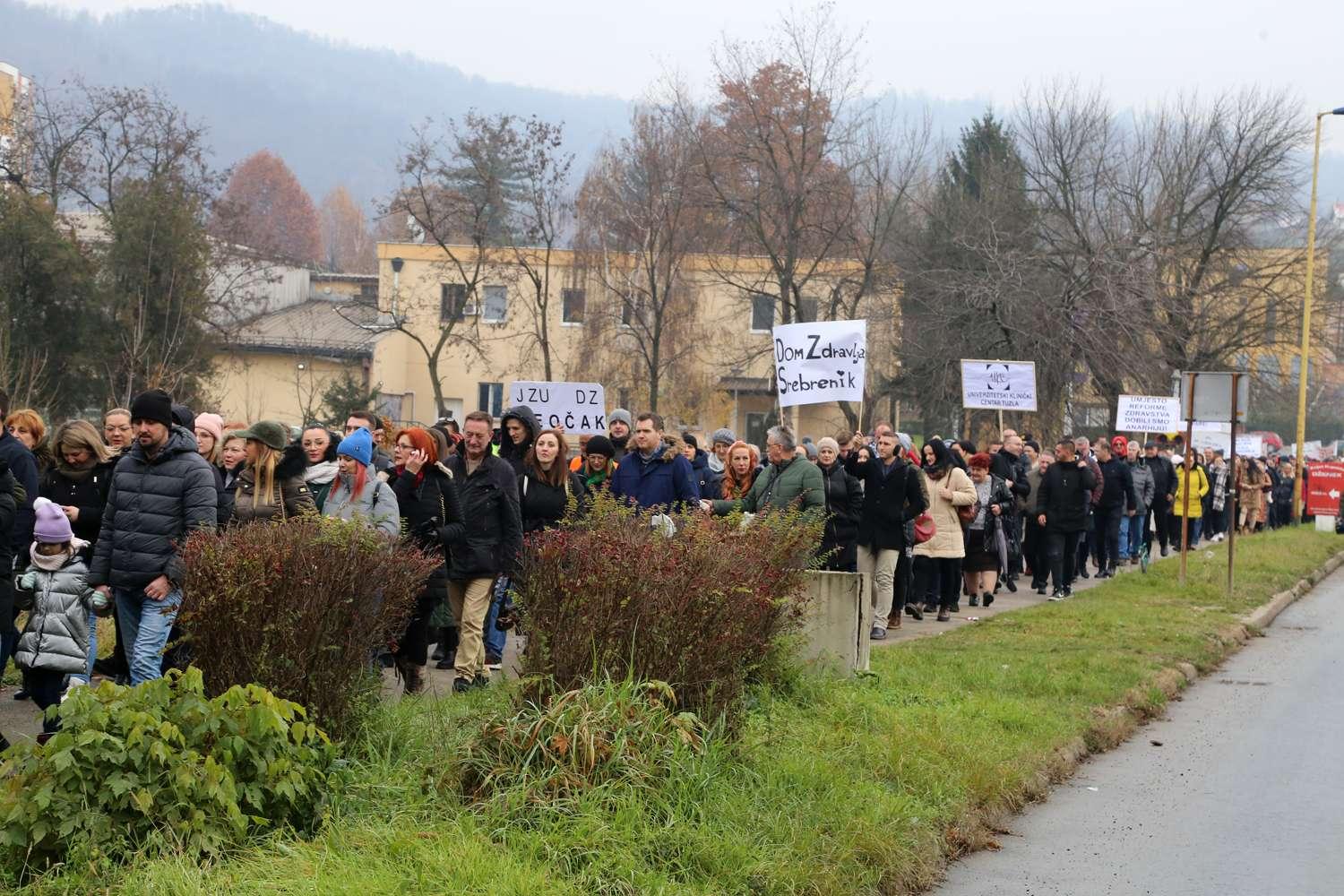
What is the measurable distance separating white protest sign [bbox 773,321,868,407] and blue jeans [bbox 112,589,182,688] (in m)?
10.4

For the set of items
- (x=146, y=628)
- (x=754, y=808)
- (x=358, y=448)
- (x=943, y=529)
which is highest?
(x=358, y=448)

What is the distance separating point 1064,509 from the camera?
1966 centimetres

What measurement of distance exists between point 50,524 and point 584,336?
42.7 metres

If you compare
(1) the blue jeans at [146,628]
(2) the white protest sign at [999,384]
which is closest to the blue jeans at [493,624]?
(1) the blue jeans at [146,628]

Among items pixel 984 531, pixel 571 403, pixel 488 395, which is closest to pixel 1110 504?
pixel 984 531

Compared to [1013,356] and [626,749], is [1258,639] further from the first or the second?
[1013,356]

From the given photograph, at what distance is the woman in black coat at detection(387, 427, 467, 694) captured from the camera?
10.4 m

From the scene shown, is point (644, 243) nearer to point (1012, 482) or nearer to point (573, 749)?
point (1012, 482)

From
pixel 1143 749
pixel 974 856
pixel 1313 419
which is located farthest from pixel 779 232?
pixel 1313 419

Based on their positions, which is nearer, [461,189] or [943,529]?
[943,529]

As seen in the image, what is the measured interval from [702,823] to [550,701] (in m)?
0.93

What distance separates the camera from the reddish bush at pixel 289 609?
646 cm

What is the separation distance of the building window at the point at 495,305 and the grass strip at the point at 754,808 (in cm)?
4735

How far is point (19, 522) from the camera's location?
9328mm
